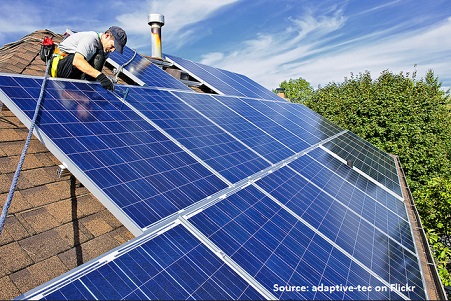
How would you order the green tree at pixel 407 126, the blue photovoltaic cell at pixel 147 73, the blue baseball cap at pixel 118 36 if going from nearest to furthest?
the blue baseball cap at pixel 118 36
the blue photovoltaic cell at pixel 147 73
the green tree at pixel 407 126

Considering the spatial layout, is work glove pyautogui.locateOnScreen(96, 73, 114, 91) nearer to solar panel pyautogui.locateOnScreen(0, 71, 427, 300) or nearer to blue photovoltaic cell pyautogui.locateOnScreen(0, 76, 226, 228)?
solar panel pyautogui.locateOnScreen(0, 71, 427, 300)

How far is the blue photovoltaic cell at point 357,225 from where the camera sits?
13.6ft

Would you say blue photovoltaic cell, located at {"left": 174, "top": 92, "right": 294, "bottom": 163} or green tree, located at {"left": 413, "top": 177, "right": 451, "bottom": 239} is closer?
blue photovoltaic cell, located at {"left": 174, "top": 92, "right": 294, "bottom": 163}

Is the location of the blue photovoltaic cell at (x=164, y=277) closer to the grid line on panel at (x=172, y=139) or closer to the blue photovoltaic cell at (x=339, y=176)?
the grid line on panel at (x=172, y=139)

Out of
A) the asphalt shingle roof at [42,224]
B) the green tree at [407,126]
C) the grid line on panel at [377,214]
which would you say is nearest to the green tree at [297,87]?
the green tree at [407,126]

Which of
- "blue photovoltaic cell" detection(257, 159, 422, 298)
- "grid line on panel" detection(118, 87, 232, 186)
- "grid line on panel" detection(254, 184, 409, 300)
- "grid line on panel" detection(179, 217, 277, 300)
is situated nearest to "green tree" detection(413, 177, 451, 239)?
"blue photovoltaic cell" detection(257, 159, 422, 298)

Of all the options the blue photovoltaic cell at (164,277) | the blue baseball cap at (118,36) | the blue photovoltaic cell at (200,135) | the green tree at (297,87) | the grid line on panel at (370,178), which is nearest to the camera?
the blue photovoltaic cell at (164,277)

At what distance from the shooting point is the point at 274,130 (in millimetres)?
8367

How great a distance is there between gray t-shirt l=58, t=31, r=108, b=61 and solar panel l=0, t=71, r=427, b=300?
880mm

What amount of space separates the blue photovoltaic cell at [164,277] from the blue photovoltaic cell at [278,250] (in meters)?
0.25

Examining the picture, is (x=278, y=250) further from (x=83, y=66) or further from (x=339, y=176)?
(x=83, y=66)

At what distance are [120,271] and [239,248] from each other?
127 cm

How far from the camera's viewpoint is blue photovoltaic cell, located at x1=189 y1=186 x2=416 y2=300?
122 inches

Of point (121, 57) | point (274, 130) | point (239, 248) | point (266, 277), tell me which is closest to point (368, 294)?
point (266, 277)
